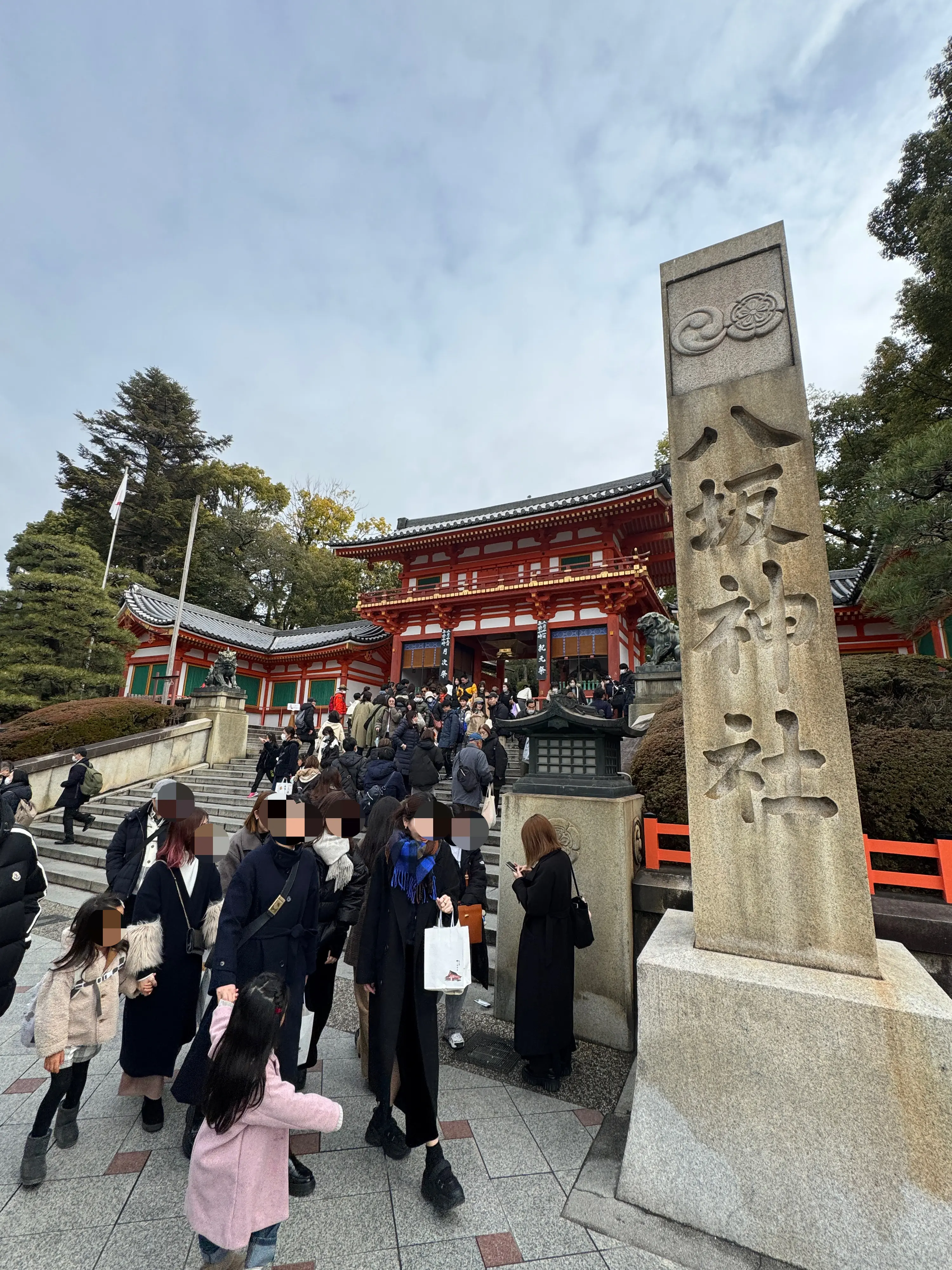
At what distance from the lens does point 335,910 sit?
3.29 metres

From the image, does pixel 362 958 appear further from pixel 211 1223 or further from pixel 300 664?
pixel 300 664

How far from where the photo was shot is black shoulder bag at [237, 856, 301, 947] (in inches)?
102

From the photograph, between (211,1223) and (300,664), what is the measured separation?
2178 cm

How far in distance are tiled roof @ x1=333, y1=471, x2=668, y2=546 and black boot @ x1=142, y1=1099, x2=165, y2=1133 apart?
51.4 feet

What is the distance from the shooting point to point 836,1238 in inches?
80.0

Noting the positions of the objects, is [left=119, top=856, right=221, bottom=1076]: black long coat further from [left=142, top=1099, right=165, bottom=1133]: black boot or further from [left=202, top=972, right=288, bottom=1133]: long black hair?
[left=202, top=972, right=288, bottom=1133]: long black hair

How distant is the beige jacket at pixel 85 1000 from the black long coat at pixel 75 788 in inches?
290

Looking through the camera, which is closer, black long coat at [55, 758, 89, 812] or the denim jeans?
the denim jeans

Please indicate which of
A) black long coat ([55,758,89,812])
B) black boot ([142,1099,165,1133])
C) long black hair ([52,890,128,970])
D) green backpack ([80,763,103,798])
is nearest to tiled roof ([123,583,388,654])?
green backpack ([80,763,103,798])

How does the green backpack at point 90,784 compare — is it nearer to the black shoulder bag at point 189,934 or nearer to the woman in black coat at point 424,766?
the woman in black coat at point 424,766

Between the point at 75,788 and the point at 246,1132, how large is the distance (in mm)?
8828

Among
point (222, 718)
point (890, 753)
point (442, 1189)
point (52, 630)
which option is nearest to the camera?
point (442, 1189)

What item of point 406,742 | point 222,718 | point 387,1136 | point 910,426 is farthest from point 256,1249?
point 910,426

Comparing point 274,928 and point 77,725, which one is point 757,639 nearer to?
point 274,928
